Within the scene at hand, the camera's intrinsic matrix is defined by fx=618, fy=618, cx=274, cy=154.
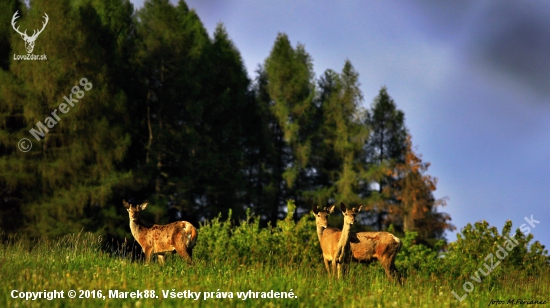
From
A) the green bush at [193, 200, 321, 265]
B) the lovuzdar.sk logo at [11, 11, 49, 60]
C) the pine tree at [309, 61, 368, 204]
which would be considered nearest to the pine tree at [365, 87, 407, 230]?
the pine tree at [309, 61, 368, 204]

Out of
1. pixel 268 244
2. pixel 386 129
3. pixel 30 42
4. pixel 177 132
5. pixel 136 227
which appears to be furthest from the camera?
pixel 386 129

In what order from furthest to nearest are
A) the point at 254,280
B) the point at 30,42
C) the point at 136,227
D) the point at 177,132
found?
the point at 177,132, the point at 30,42, the point at 136,227, the point at 254,280

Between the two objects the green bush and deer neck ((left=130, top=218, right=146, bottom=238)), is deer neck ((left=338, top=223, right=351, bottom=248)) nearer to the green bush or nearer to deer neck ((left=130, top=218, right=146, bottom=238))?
the green bush

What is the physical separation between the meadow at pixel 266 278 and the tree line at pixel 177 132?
184 inches

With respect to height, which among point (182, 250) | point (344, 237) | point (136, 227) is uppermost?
point (344, 237)

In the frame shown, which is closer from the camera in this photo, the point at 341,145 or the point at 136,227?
the point at 136,227

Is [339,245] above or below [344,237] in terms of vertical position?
below

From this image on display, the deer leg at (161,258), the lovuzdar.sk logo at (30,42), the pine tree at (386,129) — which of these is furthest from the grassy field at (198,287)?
the pine tree at (386,129)

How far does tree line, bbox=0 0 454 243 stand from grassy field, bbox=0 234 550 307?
9.99 metres

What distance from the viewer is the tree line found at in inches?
1033

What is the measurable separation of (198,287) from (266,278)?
72.6 inches

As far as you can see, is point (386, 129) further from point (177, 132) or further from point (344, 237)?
point (344, 237)

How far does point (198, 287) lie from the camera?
9.53 meters

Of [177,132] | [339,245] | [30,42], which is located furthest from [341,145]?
[339,245]
